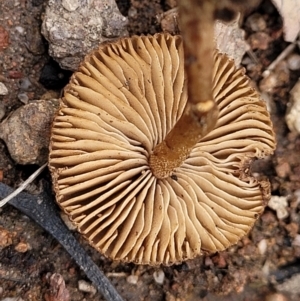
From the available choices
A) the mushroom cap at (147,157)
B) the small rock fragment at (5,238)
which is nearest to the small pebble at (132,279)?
the mushroom cap at (147,157)

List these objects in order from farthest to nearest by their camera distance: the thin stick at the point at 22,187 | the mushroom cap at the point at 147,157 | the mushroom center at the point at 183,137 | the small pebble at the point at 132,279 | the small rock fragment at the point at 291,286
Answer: the small rock fragment at the point at 291,286, the small pebble at the point at 132,279, the thin stick at the point at 22,187, the mushroom cap at the point at 147,157, the mushroom center at the point at 183,137

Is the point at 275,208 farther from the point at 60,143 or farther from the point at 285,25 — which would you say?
the point at 60,143

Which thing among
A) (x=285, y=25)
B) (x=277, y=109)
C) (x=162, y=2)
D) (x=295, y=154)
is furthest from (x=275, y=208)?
(x=162, y=2)

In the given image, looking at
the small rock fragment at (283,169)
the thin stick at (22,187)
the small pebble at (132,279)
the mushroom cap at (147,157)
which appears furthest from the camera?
the small rock fragment at (283,169)

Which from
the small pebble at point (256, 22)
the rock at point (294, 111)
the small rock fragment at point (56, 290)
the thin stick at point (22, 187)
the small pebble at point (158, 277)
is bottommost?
the small rock fragment at point (56, 290)

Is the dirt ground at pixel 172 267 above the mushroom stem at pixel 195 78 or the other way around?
the other way around

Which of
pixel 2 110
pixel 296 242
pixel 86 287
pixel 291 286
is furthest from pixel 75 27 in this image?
pixel 291 286

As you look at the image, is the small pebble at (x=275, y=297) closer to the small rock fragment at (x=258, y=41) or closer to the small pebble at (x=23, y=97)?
the small rock fragment at (x=258, y=41)
